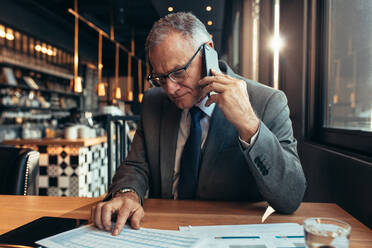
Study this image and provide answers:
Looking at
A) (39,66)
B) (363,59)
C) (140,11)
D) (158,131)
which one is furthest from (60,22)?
(363,59)

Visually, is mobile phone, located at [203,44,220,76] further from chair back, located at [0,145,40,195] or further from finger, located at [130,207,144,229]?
chair back, located at [0,145,40,195]

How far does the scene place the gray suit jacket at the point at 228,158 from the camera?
3.23ft

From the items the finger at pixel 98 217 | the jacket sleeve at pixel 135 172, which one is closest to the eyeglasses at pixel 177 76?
the jacket sleeve at pixel 135 172

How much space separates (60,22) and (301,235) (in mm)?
7750

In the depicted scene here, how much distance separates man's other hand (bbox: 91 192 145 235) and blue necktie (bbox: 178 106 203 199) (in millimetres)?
381

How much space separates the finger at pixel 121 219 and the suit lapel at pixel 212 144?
0.45 m

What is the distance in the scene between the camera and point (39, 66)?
21.4 feet

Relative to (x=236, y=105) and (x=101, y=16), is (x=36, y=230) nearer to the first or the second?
(x=236, y=105)

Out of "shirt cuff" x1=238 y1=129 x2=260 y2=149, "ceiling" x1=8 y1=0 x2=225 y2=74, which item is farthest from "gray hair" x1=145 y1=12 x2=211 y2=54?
"ceiling" x1=8 y1=0 x2=225 y2=74

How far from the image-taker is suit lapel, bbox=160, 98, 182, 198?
4.36 ft

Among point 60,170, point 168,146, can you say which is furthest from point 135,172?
point 60,170

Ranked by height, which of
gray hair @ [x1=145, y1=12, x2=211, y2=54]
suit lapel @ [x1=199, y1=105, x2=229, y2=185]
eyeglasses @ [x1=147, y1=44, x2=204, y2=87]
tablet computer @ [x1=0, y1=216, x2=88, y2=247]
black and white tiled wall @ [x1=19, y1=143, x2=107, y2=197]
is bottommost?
black and white tiled wall @ [x1=19, y1=143, x2=107, y2=197]

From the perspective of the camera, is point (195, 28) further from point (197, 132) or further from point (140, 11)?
point (140, 11)

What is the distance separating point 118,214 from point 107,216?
1.6 inches
